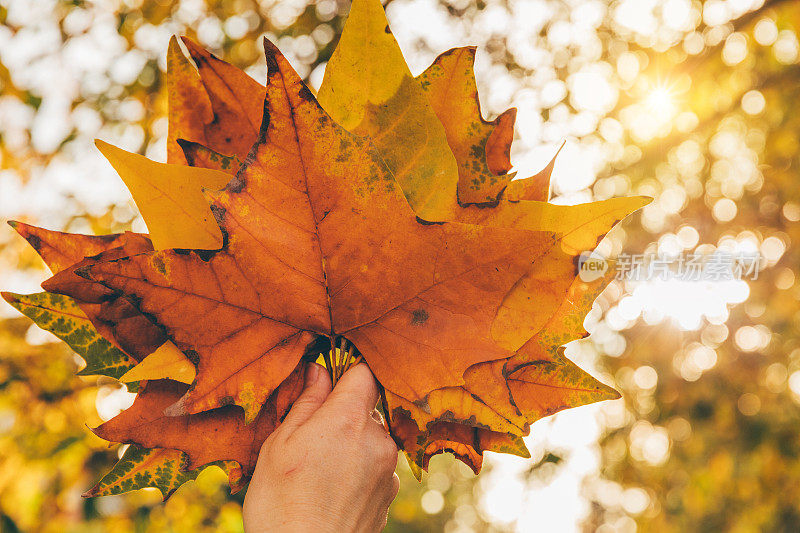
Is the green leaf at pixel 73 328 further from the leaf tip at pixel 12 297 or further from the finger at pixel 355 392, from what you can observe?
the finger at pixel 355 392

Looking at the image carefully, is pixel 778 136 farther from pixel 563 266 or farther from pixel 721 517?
pixel 563 266

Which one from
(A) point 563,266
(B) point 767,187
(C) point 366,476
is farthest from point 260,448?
(B) point 767,187

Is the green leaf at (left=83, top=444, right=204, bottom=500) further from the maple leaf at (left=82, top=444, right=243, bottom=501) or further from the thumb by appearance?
the thumb

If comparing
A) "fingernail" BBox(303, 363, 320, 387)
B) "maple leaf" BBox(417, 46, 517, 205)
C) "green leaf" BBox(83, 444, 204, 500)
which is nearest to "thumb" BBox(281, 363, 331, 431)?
"fingernail" BBox(303, 363, 320, 387)

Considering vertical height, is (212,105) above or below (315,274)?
above

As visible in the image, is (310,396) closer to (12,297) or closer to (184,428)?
(184,428)

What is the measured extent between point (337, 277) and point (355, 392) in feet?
0.42

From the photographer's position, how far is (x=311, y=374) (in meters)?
0.58

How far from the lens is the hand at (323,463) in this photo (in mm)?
511

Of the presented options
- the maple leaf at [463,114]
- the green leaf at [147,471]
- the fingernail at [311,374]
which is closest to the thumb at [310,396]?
the fingernail at [311,374]

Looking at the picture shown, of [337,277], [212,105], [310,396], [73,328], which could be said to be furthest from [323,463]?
[212,105]

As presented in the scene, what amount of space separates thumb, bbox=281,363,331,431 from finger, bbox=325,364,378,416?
0.8 inches

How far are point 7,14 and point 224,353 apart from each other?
80.5 inches

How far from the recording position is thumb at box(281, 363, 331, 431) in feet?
1.77
